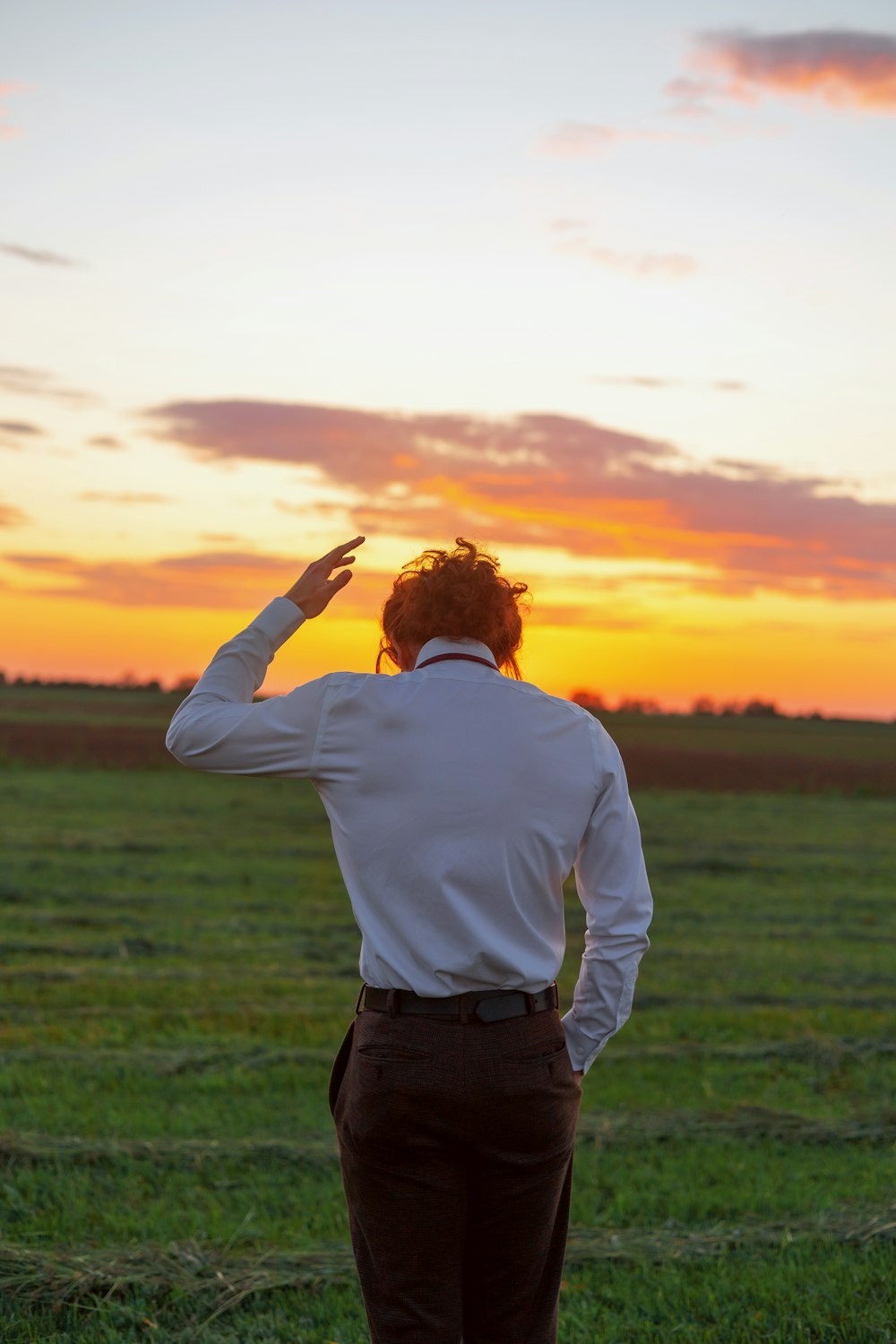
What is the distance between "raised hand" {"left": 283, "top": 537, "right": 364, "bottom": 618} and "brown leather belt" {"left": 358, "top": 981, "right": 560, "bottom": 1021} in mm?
772

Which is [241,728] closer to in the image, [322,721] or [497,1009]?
[322,721]

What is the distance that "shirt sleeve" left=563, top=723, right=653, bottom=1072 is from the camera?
7.48ft

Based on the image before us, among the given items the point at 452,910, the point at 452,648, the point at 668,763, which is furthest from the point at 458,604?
the point at 668,763

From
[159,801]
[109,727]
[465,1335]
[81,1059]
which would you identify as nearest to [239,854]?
[159,801]

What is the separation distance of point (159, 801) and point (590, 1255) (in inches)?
715

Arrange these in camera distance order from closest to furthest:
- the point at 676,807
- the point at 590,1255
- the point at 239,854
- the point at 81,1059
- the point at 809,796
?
1. the point at 590,1255
2. the point at 81,1059
3. the point at 239,854
4. the point at 676,807
5. the point at 809,796

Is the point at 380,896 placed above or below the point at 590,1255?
above

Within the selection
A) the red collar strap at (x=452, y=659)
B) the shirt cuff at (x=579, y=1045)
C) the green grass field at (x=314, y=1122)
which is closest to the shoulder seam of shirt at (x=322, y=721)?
the red collar strap at (x=452, y=659)

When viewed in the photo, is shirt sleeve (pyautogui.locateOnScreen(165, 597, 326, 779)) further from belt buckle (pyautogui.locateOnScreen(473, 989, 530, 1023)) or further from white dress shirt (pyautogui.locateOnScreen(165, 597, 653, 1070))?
belt buckle (pyautogui.locateOnScreen(473, 989, 530, 1023))

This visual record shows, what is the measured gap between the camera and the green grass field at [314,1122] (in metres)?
3.93

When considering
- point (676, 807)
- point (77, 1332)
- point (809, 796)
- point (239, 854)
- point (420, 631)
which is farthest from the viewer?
point (809, 796)

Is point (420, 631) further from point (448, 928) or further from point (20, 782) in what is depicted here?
point (20, 782)

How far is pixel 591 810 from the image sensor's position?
7.42ft

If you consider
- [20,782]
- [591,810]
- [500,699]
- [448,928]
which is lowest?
[20,782]
